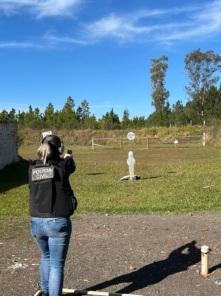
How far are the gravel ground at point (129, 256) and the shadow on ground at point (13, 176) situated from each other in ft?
28.6

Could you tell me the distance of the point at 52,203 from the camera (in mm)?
5469

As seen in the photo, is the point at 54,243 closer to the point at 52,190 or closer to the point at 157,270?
the point at 52,190

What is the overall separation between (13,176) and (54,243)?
18702mm

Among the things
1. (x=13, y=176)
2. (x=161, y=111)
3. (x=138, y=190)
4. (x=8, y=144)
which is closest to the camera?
(x=138, y=190)

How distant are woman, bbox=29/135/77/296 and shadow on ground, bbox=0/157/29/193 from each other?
1294 cm

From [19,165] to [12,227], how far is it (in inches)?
754

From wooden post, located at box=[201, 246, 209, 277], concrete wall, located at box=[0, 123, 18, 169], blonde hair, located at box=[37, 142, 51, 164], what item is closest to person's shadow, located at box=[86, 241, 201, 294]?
wooden post, located at box=[201, 246, 209, 277]

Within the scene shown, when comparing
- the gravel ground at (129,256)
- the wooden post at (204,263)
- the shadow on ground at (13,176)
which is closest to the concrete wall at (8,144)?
the shadow on ground at (13,176)

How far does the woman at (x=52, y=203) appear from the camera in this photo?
17.9ft

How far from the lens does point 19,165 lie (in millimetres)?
29656

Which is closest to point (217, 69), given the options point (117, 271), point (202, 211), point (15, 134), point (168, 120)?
point (168, 120)

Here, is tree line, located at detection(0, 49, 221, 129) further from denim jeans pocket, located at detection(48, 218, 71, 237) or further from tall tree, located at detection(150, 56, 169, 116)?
denim jeans pocket, located at detection(48, 218, 71, 237)

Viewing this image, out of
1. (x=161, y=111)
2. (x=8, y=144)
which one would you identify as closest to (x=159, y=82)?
(x=161, y=111)

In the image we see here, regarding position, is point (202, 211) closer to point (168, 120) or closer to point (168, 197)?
point (168, 197)
